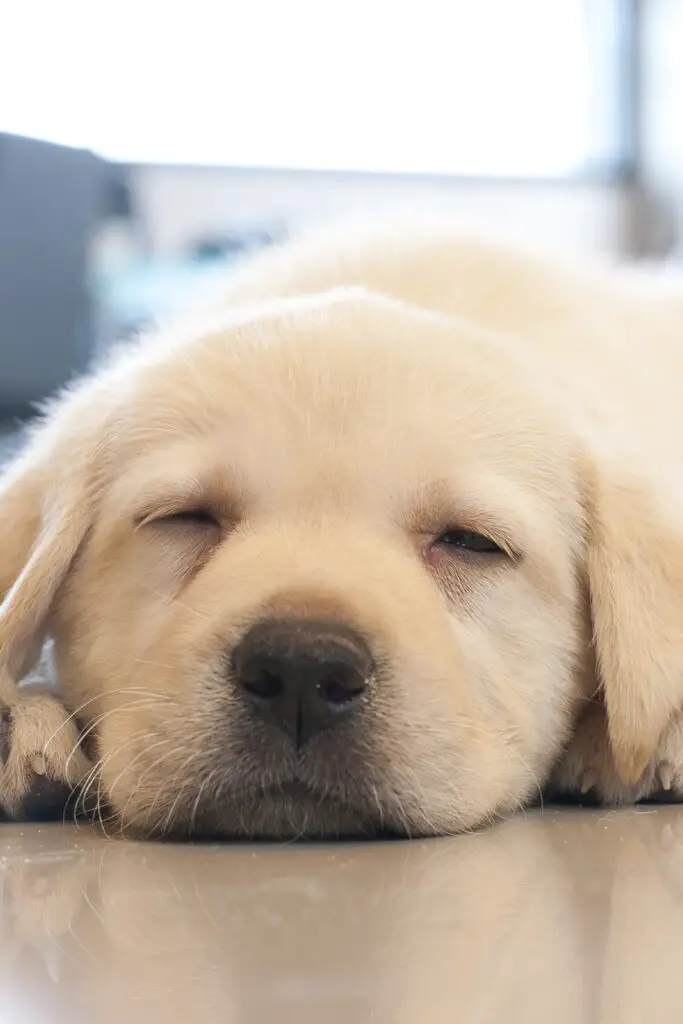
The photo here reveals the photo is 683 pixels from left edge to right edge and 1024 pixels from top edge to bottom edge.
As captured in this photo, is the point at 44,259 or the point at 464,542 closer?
the point at 464,542

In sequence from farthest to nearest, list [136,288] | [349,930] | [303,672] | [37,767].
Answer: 1. [136,288]
2. [37,767]
3. [303,672]
4. [349,930]

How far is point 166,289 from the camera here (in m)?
8.89

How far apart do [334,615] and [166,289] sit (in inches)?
278

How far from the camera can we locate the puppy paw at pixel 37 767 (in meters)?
2.42

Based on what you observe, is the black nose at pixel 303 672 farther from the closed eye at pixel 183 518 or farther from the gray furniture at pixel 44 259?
the gray furniture at pixel 44 259

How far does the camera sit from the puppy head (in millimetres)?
2152

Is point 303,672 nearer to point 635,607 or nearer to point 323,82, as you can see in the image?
point 635,607

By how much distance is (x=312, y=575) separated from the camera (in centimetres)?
221

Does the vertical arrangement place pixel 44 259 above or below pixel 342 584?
below

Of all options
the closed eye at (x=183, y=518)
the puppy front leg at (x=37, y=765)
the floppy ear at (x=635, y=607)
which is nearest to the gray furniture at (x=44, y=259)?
the closed eye at (x=183, y=518)

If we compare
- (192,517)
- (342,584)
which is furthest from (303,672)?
(192,517)

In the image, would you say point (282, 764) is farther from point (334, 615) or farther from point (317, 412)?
point (317, 412)

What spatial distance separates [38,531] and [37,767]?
0.58 metres

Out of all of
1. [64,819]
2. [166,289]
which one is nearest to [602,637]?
[64,819]
